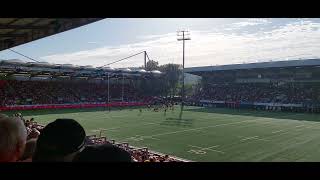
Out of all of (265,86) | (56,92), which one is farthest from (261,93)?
(56,92)

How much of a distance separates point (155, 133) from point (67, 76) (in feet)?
131

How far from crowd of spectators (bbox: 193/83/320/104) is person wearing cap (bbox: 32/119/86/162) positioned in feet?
175

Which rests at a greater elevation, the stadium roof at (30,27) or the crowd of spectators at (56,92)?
the stadium roof at (30,27)

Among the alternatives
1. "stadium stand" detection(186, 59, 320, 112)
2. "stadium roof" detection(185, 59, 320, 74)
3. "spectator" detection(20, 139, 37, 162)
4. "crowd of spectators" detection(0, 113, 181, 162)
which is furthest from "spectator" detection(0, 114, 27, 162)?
"stadium roof" detection(185, 59, 320, 74)

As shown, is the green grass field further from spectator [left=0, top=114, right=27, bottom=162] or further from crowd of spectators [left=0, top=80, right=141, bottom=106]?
crowd of spectators [left=0, top=80, right=141, bottom=106]

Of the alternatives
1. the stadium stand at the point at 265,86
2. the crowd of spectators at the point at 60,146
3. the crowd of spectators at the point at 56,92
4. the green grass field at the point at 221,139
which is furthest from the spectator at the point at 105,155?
the stadium stand at the point at 265,86

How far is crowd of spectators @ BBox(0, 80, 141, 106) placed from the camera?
50.8 m

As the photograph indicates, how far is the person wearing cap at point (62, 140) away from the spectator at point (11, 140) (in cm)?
35

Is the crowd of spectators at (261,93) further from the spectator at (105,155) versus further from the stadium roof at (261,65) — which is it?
the spectator at (105,155)

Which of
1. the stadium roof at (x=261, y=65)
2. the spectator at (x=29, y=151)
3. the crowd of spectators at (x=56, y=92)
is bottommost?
the spectator at (x=29, y=151)

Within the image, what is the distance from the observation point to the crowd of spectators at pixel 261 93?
178 feet

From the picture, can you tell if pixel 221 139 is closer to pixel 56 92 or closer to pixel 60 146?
pixel 60 146
